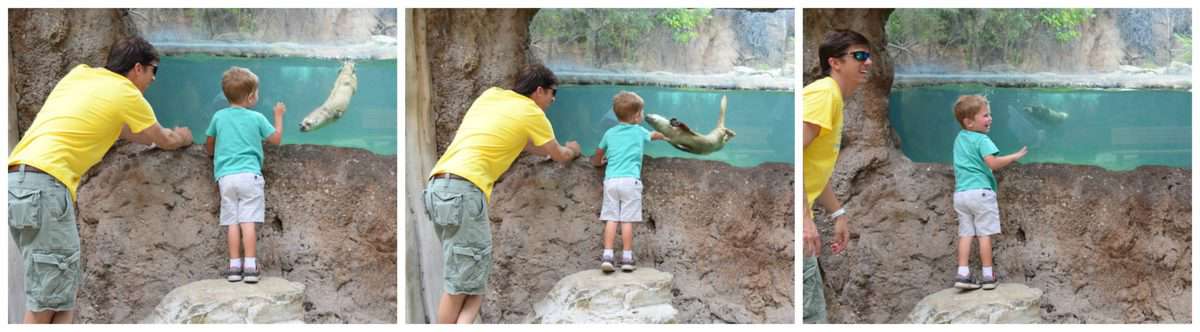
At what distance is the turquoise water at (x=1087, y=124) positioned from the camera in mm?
6582

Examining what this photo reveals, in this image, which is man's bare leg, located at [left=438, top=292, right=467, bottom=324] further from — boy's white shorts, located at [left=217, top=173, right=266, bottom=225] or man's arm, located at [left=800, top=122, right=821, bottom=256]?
man's arm, located at [left=800, top=122, right=821, bottom=256]

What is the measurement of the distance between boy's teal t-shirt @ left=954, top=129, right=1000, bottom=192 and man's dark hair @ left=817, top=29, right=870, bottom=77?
0.68 meters

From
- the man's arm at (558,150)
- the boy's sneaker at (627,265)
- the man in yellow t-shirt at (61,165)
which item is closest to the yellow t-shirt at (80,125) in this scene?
the man in yellow t-shirt at (61,165)

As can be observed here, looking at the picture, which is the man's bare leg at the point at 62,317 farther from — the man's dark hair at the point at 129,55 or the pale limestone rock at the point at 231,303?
the man's dark hair at the point at 129,55

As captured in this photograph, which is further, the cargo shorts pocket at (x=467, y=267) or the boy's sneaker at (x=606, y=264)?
the boy's sneaker at (x=606, y=264)

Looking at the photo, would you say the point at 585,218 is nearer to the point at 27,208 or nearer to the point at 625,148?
the point at 625,148

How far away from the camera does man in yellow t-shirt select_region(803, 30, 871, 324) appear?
615 cm

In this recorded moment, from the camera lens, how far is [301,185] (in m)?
6.62

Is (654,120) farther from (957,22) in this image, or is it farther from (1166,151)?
(1166,151)

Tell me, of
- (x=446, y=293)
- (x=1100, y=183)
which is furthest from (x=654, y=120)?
(x=1100, y=183)

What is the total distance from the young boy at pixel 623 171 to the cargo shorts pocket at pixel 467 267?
0.57 m

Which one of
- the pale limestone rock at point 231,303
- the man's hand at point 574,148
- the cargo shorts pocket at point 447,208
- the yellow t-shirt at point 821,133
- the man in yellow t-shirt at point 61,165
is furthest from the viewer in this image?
the man's hand at point 574,148

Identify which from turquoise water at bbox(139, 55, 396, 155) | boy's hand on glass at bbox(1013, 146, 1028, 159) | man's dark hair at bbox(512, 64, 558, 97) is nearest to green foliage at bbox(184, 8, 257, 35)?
turquoise water at bbox(139, 55, 396, 155)

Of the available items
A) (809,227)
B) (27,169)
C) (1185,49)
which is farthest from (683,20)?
(27,169)
